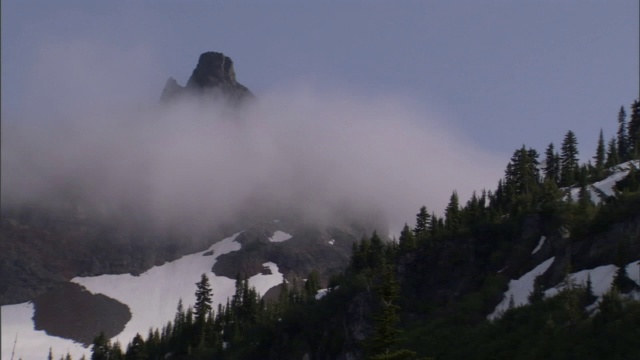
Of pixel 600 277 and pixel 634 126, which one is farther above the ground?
pixel 634 126

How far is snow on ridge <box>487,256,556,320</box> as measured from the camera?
92.0 metres

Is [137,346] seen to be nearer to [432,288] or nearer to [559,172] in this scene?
[432,288]

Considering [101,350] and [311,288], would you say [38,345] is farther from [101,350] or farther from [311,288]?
[311,288]

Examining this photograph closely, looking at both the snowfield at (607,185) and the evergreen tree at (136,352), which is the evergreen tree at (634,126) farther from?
the evergreen tree at (136,352)

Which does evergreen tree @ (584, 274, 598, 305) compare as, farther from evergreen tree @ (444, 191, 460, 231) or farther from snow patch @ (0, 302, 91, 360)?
snow patch @ (0, 302, 91, 360)

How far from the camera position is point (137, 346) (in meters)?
132

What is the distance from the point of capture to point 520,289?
95625mm

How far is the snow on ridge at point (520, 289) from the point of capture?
9200 centimetres

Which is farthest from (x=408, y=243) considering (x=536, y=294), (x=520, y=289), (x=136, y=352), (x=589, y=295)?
(x=136, y=352)

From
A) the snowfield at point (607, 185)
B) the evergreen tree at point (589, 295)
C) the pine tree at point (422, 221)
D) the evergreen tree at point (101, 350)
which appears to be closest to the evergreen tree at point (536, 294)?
the evergreen tree at point (589, 295)

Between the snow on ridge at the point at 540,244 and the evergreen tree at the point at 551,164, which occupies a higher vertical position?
the evergreen tree at the point at 551,164

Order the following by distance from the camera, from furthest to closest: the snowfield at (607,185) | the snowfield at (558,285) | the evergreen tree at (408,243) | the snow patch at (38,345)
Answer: the snow patch at (38,345) → the evergreen tree at (408,243) → the snowfield at (607,185) → the snowfield at (558,285)

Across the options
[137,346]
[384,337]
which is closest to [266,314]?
[137,346]

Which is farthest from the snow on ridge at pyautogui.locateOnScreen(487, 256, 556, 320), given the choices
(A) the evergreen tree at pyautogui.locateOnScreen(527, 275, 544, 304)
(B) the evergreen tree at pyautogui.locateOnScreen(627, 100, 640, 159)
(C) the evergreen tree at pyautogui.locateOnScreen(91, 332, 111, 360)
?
(C) the evergreen tree at pyautogui.locateOnScreen(91, 332, 111, 360)
